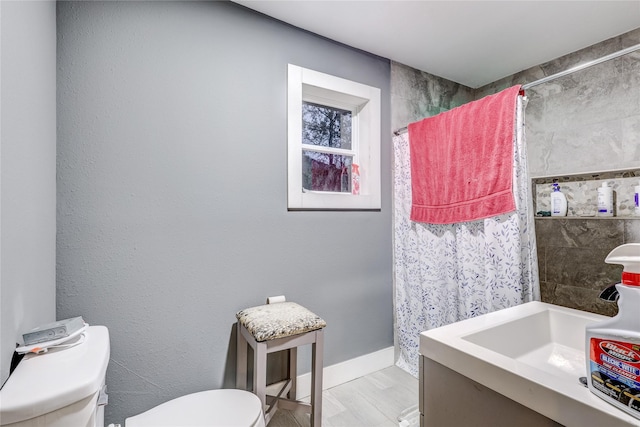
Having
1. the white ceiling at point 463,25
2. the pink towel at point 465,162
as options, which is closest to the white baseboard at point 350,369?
the pink towel at point 465,162

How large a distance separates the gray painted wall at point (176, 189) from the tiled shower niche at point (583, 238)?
5.01 feet

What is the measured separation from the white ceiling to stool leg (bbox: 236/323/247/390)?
1821 mm

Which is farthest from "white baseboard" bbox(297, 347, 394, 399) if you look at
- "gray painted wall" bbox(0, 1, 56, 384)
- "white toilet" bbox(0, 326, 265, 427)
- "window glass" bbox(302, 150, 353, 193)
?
"gray painted wall" bbox(0, 1, 56, 384)

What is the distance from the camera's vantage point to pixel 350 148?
2152 millimetres

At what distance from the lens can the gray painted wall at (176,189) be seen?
1263mm

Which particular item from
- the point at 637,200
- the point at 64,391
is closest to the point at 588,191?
the point at 637,200

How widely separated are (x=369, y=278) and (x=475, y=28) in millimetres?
1748

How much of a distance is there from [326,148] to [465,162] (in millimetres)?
884

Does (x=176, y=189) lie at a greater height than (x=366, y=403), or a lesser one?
greater

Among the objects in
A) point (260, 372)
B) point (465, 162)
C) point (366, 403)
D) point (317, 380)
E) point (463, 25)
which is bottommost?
point (366, 403)

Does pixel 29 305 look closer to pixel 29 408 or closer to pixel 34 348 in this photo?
pixel 34 348

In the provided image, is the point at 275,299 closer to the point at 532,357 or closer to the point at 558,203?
the point at 532,357

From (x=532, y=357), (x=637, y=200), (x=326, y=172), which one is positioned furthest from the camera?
A: (x=326, y=172)

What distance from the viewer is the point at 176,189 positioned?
1438mm
